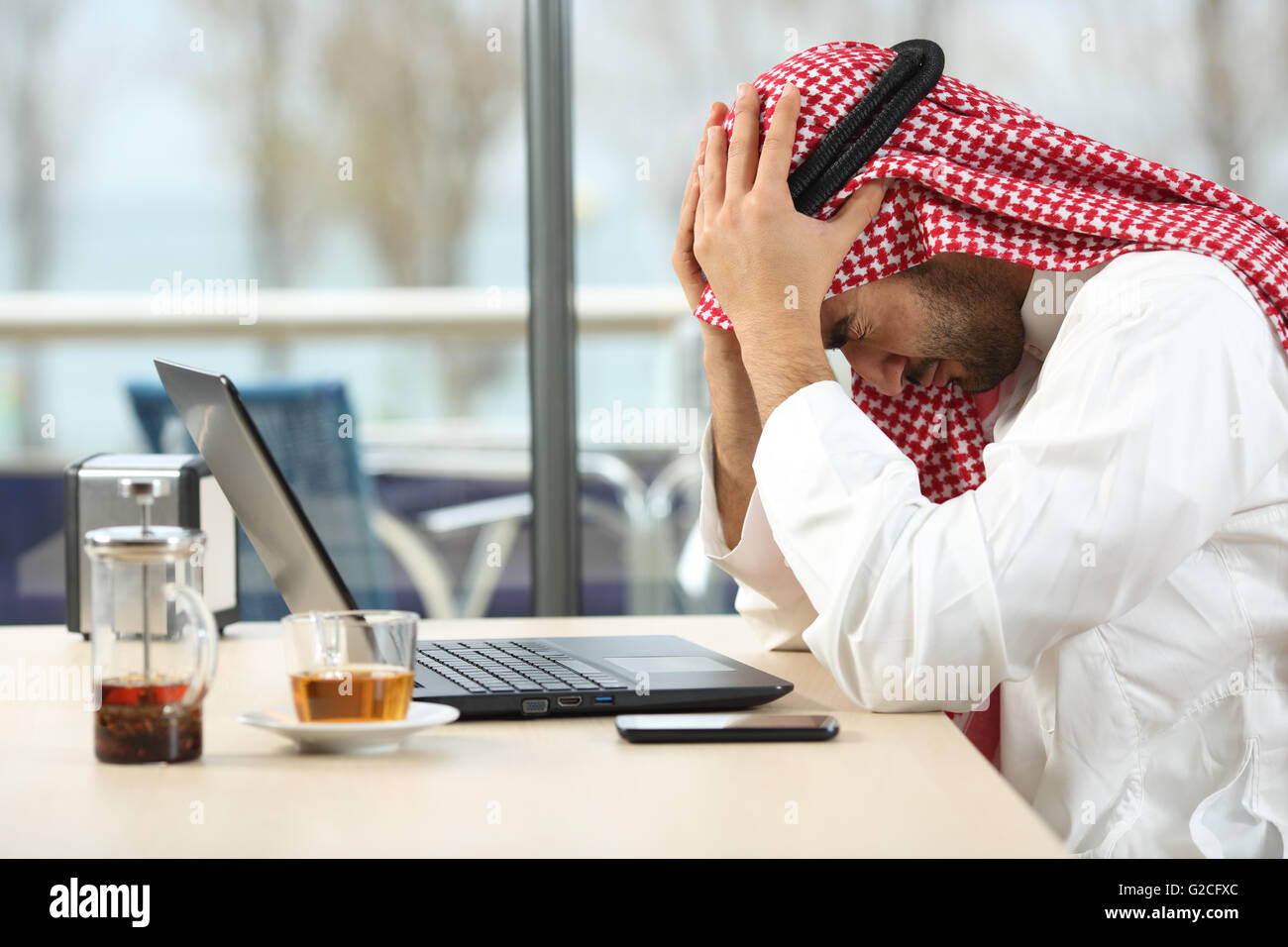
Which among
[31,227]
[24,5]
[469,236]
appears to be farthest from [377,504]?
[24,5]

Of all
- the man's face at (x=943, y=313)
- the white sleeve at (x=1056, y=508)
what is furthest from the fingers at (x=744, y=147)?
the white sleeve at (x=1056, y=508)

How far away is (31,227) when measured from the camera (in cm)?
273

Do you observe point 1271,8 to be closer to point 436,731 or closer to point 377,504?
point 377,504

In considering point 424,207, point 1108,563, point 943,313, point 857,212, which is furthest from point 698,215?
point 424,207

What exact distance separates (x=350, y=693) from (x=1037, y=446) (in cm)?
52

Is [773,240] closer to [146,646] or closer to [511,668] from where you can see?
[511,668]

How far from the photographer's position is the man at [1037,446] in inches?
36.4

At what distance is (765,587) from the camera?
1.31 metres

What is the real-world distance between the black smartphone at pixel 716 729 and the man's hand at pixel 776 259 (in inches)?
12.0

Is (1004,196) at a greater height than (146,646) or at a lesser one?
greater

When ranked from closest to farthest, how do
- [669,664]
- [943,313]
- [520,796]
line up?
[520,796] → [669,664] → [943,313]

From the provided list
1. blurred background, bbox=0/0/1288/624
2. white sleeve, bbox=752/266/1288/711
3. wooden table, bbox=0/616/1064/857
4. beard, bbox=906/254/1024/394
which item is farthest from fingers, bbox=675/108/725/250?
blurred background, bbox=0/0/1288/624

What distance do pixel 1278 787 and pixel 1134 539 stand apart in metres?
0.28

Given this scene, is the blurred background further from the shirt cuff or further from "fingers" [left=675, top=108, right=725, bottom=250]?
the shirt cuff
